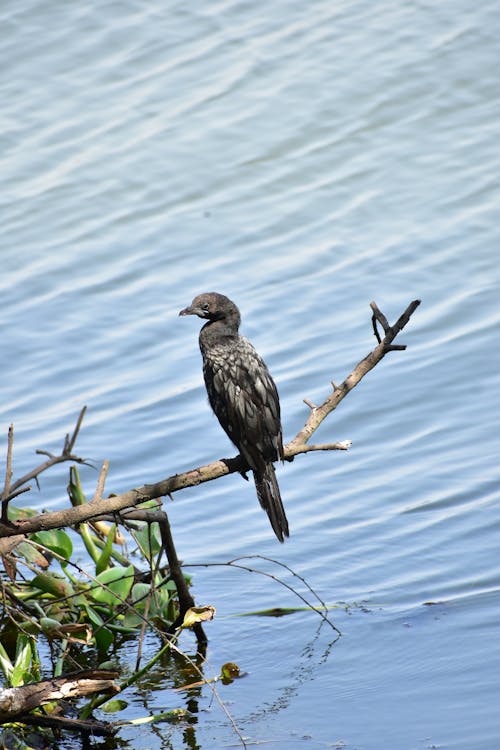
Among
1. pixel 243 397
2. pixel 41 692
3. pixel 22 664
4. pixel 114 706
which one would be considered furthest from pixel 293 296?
pixel 41 692

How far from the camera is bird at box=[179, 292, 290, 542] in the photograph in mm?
4742

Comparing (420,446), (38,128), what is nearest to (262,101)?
(38,128)

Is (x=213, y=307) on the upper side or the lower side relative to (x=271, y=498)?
upper

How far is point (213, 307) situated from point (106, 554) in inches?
43.1

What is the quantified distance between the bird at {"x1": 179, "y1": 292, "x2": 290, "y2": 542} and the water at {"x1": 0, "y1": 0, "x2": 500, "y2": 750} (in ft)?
2.78

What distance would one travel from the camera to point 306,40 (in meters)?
12.5

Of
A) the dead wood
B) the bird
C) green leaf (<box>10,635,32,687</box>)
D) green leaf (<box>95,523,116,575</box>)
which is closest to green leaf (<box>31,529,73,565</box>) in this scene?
green leaf (<box>95,523,116,575</box>)

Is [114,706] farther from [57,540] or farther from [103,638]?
[57,540]

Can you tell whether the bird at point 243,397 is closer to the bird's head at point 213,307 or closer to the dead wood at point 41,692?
the bird's head at point 213,307

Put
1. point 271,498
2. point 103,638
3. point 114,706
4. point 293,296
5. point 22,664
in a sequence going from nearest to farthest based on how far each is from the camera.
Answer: point 22,664
point 114,706
point 271,498
point 103,638
point 293,296

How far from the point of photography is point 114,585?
4.84m

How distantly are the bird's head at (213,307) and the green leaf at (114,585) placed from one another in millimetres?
1069

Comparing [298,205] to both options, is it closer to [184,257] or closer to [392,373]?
[184,257]

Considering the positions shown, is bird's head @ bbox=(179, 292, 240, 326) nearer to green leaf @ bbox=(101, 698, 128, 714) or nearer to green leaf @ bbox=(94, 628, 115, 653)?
green leaf @ bbox=(94, 628, 115, 653)
